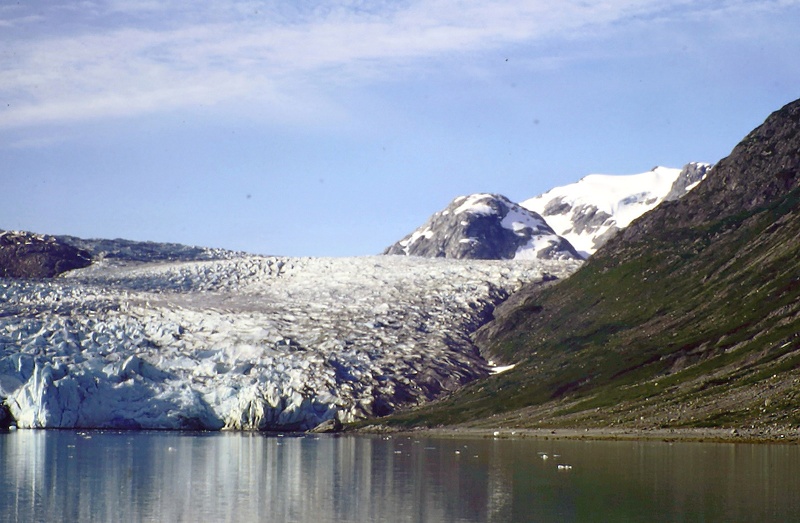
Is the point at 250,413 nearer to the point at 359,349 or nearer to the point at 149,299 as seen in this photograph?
the point at 359,349

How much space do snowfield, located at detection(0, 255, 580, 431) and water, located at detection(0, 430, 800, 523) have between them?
30601mm

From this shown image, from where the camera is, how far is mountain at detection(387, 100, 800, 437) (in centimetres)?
10581

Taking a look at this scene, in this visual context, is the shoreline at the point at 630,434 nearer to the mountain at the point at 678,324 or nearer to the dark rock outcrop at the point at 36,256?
the mountain at the point at 678,324

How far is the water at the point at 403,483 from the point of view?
44.5 m

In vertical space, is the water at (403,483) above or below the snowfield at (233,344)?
below

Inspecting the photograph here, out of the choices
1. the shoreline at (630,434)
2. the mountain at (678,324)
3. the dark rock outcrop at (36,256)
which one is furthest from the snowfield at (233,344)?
the shoreline at (630,434)

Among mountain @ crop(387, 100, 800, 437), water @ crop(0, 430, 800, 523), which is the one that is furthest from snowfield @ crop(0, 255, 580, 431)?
water @ crop(0, 430, 800, 523)

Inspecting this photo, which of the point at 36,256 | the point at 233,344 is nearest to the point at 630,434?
the point at 233,344

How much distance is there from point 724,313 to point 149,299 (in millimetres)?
78296

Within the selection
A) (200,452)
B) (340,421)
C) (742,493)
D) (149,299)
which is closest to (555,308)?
(340,421)

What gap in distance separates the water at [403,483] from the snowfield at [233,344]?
100 ft

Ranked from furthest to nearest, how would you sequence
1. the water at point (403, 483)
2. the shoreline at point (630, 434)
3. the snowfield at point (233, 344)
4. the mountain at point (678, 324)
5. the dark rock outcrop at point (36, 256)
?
the dark rock outcrop at point (36, 256)
the snowfield at point (233, 344)
the mountain at point (678, 324)
the shoreline at point (630, 434)
the water at point (403, 483)

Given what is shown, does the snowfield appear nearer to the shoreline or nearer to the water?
the shoreline

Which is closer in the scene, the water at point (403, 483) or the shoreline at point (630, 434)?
the water at point (403, 483)
